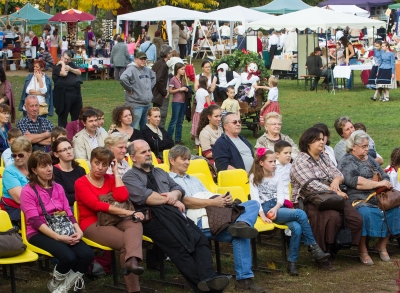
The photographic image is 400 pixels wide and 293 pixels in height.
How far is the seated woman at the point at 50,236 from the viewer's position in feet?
22.4

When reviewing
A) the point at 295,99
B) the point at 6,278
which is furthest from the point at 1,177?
the point at 295,99

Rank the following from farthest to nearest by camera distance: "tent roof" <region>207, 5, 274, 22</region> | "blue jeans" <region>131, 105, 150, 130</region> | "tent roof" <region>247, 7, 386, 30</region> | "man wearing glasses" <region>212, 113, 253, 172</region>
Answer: "tent roof" <region>207, 5, 274, 22</region>, "tent roof" <region>247, 7, 386, 30</region>, "blue jeans" <region>131, 105, 150, 130</region>, "man wearing glasses" <region>212, 113, 253, 172</region>

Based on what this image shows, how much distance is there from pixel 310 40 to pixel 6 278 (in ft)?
70.0

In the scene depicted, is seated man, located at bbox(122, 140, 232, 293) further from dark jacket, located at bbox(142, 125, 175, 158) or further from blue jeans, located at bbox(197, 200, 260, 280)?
dark jacket, located at bbox(142, 125, 175, 158)

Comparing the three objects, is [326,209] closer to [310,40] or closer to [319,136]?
[319,136]

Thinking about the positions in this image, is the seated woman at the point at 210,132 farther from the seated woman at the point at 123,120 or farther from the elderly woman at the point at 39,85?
the elderly woman at the point at 39,85

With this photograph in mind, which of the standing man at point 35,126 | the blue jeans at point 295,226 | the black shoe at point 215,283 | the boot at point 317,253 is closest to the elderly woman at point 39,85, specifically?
the standing man at point 35,126

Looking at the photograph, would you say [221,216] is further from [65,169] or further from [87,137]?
[87,137]

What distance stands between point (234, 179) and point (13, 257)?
2.80m

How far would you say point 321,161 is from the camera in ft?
28.1

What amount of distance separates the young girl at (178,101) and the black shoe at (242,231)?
26.8 ft

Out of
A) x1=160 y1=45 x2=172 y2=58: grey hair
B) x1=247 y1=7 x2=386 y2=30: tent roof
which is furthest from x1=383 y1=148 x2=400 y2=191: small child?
x1=247 y1=7 x2=386 y2=30: tent roof

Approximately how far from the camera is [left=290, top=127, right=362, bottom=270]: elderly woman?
26.7 feet

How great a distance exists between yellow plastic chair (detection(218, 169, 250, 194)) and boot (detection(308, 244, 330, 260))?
3.37 ft
